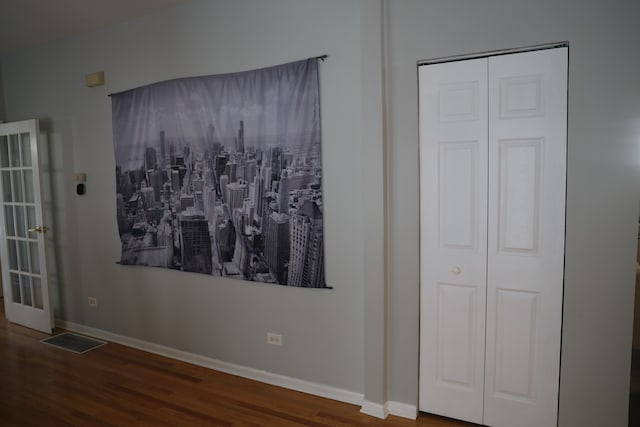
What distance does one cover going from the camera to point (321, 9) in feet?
8.80

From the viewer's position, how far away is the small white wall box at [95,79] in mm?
3779

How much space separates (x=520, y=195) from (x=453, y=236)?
0.43 m

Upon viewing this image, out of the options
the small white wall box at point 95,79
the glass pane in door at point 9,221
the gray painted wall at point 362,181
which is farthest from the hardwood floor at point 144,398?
the small white wall box at point 95,79

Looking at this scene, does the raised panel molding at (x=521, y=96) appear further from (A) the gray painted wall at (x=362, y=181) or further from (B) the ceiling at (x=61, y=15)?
(B) the ceiling at (x=61, y=15)

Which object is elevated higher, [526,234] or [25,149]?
[25,149]

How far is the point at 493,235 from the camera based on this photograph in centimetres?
234

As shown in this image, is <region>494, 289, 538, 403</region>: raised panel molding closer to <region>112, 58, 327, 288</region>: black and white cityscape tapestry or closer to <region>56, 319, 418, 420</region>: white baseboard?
<region>56, 319, 418, 420</region>: white baseboard

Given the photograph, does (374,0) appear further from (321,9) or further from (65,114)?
(65,114)

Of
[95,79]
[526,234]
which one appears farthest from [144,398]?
[95,79]

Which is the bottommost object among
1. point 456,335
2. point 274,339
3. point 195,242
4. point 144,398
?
point 144,398

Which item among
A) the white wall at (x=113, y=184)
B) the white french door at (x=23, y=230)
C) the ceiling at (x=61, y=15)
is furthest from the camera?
the white french door at (x=23, y=230)

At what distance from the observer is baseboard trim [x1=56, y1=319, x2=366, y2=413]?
2799mm

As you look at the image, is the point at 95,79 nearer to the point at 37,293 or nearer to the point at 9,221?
the point at 9,221

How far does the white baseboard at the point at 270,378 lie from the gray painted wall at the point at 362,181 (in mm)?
60
